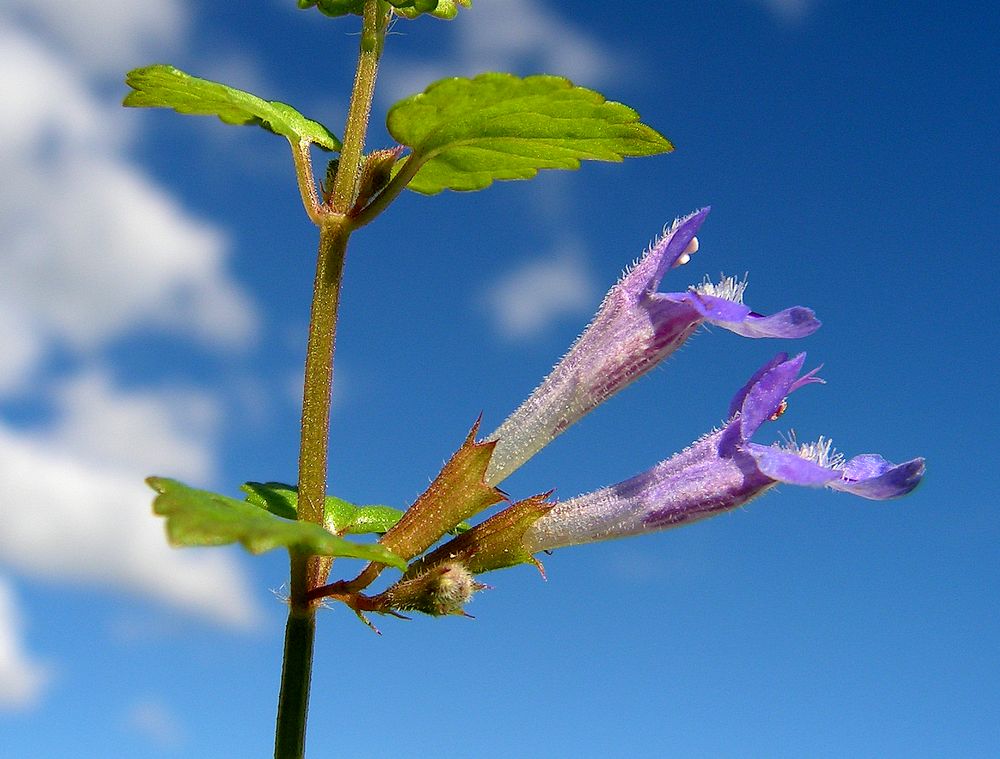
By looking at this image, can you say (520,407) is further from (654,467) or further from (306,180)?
(306,180)

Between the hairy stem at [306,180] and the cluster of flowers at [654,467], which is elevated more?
the hairy stem at [306,180]

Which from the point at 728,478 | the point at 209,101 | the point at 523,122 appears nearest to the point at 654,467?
the point at 728,478

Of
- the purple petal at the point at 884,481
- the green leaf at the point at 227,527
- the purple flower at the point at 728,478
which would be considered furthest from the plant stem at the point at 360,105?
the purple petal at the point at 884,481

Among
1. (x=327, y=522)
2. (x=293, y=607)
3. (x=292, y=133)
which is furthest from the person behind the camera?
(x=327, y=522)

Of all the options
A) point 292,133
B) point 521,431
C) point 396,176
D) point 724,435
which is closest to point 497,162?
point 396,176

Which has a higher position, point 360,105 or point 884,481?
point 360,105

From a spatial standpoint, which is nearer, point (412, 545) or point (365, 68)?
point (412, 545)

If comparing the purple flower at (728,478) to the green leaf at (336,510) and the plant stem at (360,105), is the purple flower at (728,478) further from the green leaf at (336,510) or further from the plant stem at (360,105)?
the plant stem at (360,105)

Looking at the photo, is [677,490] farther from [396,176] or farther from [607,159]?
[396,176]
